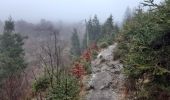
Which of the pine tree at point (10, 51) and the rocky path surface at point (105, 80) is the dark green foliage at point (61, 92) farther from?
the pine tree at point (10, 51)

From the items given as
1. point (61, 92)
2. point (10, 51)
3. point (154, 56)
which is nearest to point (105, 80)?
point (61, 92)

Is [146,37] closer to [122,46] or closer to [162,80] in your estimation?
[162,80]

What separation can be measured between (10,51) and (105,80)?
72.2 ft

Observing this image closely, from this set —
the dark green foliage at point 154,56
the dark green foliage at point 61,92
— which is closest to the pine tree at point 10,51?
the dark green foliage at point 61,92

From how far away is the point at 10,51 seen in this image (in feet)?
142

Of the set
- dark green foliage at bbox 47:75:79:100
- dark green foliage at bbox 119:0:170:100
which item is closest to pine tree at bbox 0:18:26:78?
dark green foliage at bbox 47:75:79:100

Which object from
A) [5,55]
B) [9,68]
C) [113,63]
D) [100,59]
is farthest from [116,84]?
[5,55]

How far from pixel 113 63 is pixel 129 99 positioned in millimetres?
8431

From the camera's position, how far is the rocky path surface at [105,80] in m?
20.9

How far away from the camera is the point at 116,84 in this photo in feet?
74.4

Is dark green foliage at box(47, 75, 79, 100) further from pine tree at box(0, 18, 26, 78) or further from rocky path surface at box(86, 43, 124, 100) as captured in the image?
pine tree at box(0, 18, 26, 78)

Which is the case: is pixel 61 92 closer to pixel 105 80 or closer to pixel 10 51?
pixel 105 80

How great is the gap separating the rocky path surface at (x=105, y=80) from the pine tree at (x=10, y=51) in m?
12.1

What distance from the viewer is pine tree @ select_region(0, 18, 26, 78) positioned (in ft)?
128
